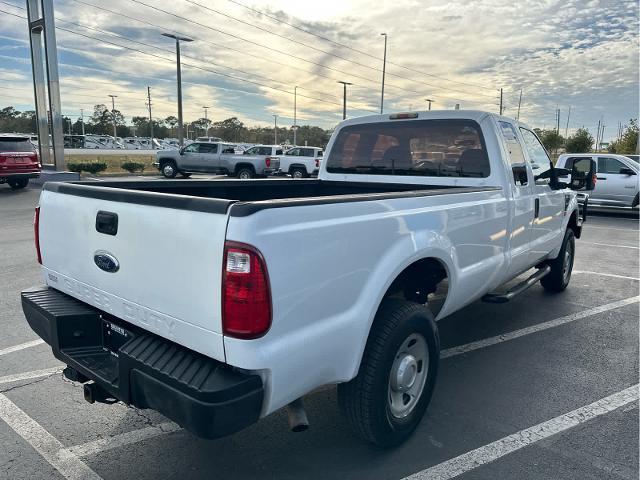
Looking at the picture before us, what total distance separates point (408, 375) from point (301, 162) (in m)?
23.7

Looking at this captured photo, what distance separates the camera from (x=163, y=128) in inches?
4466

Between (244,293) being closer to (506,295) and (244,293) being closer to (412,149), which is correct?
(506,295)

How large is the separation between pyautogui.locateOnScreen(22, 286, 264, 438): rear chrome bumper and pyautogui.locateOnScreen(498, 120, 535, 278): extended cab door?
9.40ft

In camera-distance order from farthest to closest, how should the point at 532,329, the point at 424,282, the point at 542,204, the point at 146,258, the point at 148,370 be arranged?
the point at 532,329 → the point at 542,204 → the point at 424,282 → the point at 146,258 → the point at 148,370

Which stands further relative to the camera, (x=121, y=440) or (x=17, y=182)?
(x=17, y=182)

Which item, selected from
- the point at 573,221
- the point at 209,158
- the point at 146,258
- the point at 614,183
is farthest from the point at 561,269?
the point at 209,158

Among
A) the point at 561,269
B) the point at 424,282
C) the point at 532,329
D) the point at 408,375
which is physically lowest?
the point at 532,329

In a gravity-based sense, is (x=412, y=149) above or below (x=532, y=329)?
above

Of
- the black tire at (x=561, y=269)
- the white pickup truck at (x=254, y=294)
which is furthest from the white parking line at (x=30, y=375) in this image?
the black tire at (x=561, y=269)

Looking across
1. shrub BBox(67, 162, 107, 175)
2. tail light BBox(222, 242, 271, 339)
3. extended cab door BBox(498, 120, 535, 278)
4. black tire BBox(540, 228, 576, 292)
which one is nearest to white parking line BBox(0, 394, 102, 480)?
tail light BBox(222, 242, 271, 339)

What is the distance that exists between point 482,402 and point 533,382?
0.60 m

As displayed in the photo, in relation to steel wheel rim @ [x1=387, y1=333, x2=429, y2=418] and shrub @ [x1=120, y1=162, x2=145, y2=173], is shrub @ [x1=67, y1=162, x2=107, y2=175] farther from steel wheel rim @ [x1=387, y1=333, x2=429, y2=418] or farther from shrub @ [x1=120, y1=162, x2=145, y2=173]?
steel wheel rim @ [x1=387, y1=333, x2=429, y2=418]

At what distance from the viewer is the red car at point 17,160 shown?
15359mm

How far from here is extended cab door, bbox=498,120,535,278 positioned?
163 inches
